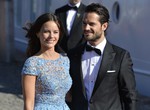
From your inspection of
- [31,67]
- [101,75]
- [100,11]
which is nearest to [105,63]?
[101,75]

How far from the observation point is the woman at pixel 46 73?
315 centimetres

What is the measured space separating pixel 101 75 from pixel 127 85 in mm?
219

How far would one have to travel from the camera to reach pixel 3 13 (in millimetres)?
12766

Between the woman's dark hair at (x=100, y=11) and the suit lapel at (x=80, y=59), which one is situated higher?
the woman's dark hair at (x=100, y=11)

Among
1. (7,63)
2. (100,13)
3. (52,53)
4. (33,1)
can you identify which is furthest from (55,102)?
(33,1)

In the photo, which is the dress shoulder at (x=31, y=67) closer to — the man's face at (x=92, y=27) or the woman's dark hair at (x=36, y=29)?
Answer: the woman's dark hair at (x=36, y=29)

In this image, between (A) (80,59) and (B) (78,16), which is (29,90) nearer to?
(A) (80,59)

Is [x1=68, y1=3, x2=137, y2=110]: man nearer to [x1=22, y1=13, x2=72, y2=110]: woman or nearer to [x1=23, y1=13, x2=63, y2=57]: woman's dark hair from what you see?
[x1=22, y1=13, x2=72, y2=110]: woman

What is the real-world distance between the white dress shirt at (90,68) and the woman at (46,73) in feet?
Answer: 0.42

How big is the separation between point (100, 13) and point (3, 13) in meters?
9.90

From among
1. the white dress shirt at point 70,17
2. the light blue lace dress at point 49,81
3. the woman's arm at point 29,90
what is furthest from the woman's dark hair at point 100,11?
the white dress shirt at point 70,17

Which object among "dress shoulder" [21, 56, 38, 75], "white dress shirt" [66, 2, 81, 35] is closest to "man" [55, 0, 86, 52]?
"white dress shirt" [66, 2, 81, 35]

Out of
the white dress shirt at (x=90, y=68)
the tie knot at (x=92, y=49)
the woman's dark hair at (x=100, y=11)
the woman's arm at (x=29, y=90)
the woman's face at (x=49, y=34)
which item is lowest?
the woman's arm at (x=29, y=90)

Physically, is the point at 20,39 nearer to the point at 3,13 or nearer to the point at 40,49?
the point at 3,13
